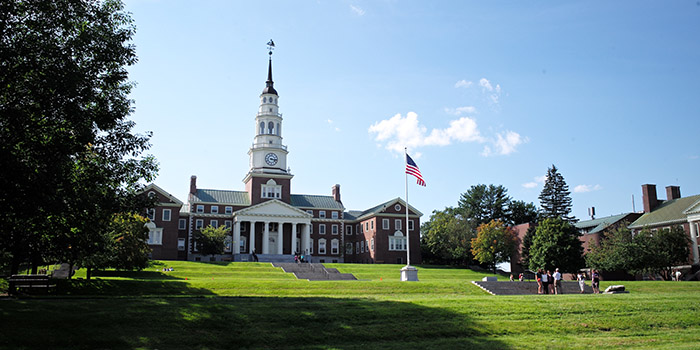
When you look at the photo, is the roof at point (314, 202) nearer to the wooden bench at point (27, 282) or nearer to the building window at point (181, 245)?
the building window at point (181, 245)

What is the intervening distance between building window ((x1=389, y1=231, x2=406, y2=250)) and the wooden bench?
54.0 m

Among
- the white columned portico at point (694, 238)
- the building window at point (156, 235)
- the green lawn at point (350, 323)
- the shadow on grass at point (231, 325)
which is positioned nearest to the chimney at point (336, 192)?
the building window at point (156, 235)

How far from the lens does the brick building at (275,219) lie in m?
70.7

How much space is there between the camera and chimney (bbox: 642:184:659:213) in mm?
67000

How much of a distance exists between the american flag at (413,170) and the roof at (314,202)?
138 feet

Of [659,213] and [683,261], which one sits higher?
[659,213]

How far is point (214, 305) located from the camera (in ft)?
62.1

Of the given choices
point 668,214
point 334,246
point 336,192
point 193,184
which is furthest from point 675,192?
point 193,184

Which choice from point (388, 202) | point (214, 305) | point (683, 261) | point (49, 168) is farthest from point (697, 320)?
point (388, 202)

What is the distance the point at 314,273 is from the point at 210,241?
866 inches

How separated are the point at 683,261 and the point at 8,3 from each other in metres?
62.5

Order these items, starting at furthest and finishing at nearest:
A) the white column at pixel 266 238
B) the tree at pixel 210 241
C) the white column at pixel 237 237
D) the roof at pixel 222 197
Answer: the roof at pixel 222 197
the white column at pixel 237 237
the white column at pixel 266 238
the tree at pixel 210 241

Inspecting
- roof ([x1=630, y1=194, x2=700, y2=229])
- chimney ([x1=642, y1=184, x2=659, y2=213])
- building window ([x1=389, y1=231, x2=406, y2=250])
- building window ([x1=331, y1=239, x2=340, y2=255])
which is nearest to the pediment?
building window ([x1=331, y1=239, x2=340, y2=255])

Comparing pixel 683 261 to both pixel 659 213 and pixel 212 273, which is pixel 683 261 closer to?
pixel 659 213
